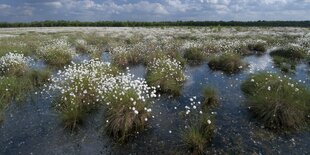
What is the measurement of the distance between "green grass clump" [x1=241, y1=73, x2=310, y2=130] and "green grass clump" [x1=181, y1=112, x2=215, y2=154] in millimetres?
2425

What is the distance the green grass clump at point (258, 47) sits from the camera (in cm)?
3199

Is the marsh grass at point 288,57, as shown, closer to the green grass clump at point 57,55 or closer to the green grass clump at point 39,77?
the green grass clump at point 39,77

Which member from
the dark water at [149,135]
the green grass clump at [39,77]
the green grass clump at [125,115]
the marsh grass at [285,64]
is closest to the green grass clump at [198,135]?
the dark water at [149,135]

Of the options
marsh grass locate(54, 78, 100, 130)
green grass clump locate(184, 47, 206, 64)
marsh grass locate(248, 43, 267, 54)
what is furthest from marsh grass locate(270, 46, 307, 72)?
marsh grass locate(54, 78, 100, 130)

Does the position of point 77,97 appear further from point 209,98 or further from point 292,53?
point 292,53

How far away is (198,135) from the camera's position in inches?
404

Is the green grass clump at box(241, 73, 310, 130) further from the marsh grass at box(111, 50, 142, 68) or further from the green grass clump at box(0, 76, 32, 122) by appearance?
the marsh grass at box(111, 50, 142, 68)

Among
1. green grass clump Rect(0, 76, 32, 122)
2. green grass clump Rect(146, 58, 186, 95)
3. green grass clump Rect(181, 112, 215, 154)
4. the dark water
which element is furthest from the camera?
green grass clump Rect(146, 58, 186, 95)

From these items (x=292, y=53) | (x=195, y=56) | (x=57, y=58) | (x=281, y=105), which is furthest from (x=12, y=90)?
(x=292, y=53)

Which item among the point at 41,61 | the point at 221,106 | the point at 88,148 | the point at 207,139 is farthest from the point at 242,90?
the point at 41,61

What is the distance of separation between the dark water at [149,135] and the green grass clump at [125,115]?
32 cm

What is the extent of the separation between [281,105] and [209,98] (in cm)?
344

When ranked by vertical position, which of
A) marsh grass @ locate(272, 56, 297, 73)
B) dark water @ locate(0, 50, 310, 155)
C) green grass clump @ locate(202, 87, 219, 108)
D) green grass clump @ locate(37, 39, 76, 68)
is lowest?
dark water @ locate(0, 50, 310, 155)

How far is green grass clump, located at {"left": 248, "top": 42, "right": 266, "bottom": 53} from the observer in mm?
31991
